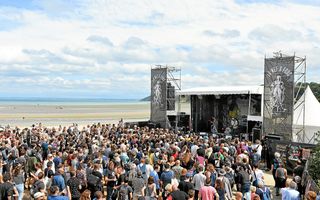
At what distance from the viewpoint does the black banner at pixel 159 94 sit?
945 inches

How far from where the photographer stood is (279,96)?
16984mm

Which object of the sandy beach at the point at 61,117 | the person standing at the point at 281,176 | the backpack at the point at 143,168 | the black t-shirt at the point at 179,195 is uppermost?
the sandy beach at the point at 61,117

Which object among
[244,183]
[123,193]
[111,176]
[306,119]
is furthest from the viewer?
[306,119]

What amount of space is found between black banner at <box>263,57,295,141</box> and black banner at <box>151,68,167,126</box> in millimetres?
7617

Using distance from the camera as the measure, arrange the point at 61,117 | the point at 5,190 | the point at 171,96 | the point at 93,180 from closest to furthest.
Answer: the point at 5,190 → the point at 93,180 → the point at 171,96 → the point at 61,117

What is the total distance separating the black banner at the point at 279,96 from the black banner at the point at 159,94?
300 inches

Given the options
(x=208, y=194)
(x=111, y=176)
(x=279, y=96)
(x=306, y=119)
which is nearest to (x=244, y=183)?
(x=208, y=194)

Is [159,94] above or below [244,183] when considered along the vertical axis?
above

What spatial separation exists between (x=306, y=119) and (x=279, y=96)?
180 centimetres

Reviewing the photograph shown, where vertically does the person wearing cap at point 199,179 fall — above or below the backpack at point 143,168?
below

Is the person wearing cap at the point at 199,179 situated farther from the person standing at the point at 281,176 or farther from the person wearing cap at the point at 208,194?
the person standing at the point at 281,176

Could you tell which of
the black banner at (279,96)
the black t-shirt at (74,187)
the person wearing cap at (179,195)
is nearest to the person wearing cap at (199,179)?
the person wearing cap at (179,195)

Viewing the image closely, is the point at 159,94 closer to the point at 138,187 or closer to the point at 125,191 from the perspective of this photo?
the point at 138,187

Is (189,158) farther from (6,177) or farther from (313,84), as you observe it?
(313,84)
